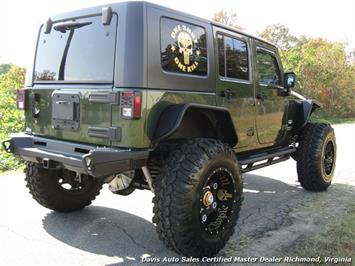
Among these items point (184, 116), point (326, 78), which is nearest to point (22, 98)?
point (184, 116)

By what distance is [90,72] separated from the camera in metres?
3.82

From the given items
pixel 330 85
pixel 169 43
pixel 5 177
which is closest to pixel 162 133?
pixel 169 43

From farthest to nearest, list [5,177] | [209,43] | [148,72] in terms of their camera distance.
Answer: [5,177]
[209,43]
[148,72]

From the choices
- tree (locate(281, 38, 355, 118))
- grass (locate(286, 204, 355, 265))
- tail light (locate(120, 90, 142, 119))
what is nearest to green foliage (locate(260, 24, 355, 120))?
tree (locate(281, 38, 355, 118))

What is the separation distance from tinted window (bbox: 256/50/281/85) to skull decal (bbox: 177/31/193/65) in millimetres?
1483

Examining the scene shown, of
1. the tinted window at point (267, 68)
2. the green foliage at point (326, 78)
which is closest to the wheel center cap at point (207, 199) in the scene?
the tinted window at point (267, 68)

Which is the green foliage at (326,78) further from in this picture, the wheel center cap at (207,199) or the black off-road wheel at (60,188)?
the wheel center cap at (207,199)

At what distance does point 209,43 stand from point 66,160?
72.8 inches

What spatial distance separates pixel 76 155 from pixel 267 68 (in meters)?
2.97

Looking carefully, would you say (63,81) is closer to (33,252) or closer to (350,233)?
(33,252)

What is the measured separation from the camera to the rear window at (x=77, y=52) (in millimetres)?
3701

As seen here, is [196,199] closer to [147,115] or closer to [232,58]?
[147,115]

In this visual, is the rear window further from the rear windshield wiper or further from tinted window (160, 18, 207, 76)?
tinted window (160, 18, 207, 76)

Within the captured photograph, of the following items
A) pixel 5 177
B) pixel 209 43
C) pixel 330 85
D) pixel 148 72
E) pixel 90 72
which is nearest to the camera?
pixel 148 72
